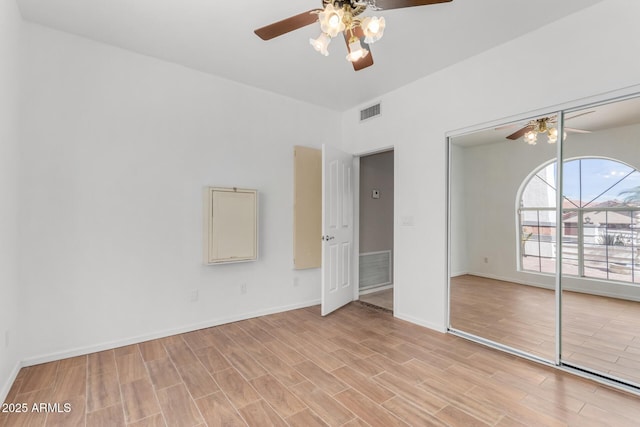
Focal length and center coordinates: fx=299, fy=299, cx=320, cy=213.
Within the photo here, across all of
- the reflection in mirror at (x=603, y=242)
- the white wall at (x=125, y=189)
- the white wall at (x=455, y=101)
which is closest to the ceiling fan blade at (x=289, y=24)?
the white wall at (x=455, y=101)

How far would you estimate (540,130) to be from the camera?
2.57m

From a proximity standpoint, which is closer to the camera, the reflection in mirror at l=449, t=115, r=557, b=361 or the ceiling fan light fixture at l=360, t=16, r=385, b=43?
the ceiling fan light fixture at l=360, t=16, r=385, b=43

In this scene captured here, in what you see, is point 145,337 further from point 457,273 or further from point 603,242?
point 603,242

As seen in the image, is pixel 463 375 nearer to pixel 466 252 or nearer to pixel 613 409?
pixel 613 409

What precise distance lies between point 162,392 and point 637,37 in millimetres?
4078

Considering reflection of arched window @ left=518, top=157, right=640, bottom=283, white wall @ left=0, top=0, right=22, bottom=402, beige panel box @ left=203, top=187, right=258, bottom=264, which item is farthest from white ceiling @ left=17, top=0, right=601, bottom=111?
beige panel box @ left=203, top=187, right=258, bottom=264

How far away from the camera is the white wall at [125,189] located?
8.21ft

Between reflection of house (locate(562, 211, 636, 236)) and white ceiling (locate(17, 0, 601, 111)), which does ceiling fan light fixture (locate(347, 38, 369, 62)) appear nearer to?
white ceiling (locate(17, 0, 601, 111))

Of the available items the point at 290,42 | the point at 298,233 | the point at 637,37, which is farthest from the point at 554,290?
the point at 290,42

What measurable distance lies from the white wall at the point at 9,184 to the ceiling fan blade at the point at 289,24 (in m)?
1.67

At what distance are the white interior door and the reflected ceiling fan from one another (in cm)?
192

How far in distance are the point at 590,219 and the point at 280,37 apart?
2954 mm

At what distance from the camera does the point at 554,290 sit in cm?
250

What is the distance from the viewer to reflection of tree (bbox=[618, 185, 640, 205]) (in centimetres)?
213
